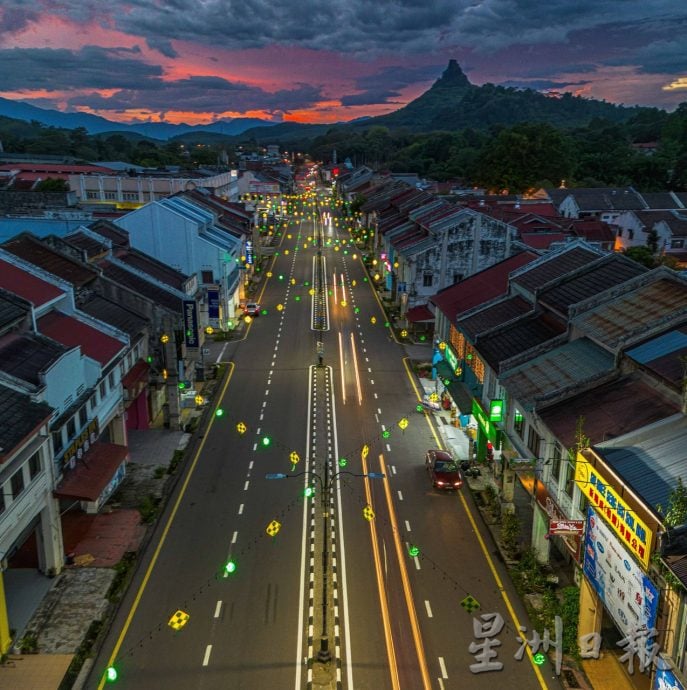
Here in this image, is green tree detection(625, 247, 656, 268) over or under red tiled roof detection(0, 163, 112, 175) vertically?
under

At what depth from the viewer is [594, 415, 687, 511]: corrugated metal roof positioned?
20469 mm

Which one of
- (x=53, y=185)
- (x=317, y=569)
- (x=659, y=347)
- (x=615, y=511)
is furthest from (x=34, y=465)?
(x=53, y=185)

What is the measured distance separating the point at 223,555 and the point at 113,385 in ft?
45.3

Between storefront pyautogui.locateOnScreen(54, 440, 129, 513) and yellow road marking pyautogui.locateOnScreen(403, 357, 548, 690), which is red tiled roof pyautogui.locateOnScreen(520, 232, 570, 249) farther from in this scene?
storefront pyautogui.locateOnScreen(54, 440, 129, 513)

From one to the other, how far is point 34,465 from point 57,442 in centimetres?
337

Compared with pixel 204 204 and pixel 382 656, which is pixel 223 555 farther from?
pixel 204 204

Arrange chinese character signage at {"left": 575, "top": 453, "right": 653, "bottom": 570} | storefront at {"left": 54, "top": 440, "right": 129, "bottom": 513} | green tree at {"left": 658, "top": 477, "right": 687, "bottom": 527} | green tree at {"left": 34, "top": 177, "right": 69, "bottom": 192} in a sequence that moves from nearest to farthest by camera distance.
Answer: green tree at {"left": 658, "top": 477, "right": 687, "bottom": 527}
chinese character signage at {"left": 575, "top": 453, "right": 653, "bottom": 570}
storefront at {"left": 54, "top": 440, "right": 129, "bottom": 513}
green tree at {"left": 34, "top": 177, "right": 69, "bottom": 192}

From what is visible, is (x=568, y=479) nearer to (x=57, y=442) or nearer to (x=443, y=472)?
(x=443, y=472)

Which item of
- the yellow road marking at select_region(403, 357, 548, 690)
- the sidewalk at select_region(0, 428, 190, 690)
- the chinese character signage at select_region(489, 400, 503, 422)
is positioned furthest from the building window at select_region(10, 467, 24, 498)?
the chinese character signage at select_region(489, 400, 503, 422)

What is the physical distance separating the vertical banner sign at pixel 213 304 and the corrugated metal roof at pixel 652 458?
157 ft

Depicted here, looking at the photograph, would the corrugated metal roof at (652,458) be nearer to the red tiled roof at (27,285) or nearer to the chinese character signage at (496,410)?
the chinese character signage at (496,410)

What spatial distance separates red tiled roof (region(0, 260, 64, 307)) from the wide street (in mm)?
13783

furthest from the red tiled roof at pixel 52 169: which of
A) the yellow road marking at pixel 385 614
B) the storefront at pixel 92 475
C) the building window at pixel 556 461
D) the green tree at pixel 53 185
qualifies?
the building window at pixel 556 461

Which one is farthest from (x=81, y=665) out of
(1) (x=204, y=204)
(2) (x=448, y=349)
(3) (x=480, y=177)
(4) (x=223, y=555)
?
(3) (x=480, y=177)
